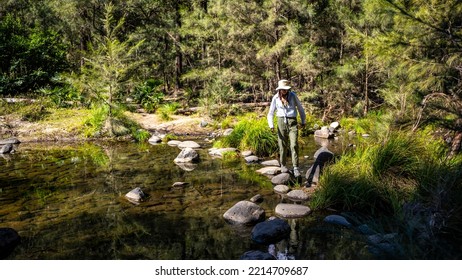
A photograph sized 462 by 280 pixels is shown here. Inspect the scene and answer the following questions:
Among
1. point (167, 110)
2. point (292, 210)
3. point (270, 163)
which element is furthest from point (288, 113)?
point (167, 110)

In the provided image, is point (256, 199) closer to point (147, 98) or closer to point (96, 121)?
point (96, 121)

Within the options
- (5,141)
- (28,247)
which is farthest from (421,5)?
(5,141)

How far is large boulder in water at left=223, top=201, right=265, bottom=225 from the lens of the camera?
17.3ft

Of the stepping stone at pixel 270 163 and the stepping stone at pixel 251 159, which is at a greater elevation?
the stepping stone at pixel 270 163

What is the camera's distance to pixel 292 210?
220 inches

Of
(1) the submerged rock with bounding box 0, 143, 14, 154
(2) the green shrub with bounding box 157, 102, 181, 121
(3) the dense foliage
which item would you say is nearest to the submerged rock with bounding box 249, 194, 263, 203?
(1) the submerged rock with bounding box 0, 143, 14, 154

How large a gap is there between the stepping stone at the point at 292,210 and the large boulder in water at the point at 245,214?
1.03ft

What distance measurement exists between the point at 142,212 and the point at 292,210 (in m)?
2.41

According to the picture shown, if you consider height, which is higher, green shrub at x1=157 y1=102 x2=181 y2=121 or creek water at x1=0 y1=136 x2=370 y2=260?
creek water at x1=0 y1=136 x2=370 y2=260

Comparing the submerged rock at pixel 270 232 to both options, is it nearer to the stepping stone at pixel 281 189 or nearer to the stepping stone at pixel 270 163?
the stepping stone at pixel 281 189

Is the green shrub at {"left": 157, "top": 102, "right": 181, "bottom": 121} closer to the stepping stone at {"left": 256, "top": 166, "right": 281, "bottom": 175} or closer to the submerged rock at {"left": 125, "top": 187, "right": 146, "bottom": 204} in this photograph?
the stepping stone at {"left": 256, "top": 166, "right": 281, "bottom": 175}

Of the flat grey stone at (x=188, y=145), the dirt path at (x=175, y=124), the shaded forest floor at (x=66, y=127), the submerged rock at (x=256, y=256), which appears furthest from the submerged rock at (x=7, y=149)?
the submerged rock at (x=256, y=256)

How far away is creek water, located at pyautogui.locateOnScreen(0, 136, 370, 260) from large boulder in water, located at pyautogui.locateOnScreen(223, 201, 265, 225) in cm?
15

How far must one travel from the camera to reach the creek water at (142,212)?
4.48 metres
